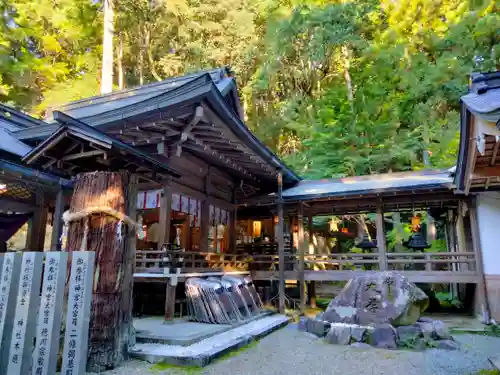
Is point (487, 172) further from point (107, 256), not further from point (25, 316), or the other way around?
point (25, 316)

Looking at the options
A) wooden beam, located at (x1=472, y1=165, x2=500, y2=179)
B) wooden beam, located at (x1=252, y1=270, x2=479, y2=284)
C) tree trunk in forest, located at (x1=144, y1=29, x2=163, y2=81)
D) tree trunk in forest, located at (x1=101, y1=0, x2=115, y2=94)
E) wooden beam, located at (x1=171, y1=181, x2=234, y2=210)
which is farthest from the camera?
tree trunk in forest, located at (x1=144, y1=29, x2=163, y2=81)

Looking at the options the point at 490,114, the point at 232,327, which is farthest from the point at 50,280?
the point at 490,114

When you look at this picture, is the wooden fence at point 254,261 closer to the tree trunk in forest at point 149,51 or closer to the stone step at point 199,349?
the stone step at point 199,349

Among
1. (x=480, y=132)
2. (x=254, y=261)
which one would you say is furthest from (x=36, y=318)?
(x=254, y=261)

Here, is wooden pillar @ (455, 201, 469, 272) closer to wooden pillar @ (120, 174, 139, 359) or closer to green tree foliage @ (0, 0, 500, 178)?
green tree foliage @ (0, 0, 500, 178)

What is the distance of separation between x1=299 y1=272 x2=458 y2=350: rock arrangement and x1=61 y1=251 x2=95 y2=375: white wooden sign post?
4.95m

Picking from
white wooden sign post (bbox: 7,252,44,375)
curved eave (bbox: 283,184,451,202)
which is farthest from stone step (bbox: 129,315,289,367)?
curved eave (bbox: 283,184,451,202)

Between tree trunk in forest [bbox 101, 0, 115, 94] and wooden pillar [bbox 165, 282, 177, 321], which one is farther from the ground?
tree trunk in forest [bbox 101, 0, 115, 94]

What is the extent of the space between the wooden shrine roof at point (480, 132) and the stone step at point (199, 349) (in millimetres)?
5371

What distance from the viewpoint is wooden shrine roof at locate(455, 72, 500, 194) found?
16.4 ft

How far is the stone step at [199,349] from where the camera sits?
5539 millimetres

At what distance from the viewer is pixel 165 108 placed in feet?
23.0

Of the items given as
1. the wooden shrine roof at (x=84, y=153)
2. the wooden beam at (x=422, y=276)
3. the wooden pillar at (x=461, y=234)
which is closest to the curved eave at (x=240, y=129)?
the wooden shrine roof at (x=84, y=153)

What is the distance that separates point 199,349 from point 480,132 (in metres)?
5.71
